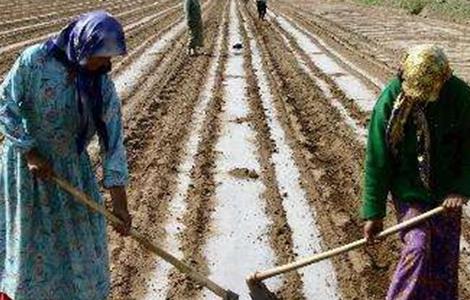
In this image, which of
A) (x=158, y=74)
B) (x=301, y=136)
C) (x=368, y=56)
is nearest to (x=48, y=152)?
(x=301, y=136)

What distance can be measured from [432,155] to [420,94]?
37 centimetres

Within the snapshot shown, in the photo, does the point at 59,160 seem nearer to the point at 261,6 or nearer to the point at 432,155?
the point at 432,155

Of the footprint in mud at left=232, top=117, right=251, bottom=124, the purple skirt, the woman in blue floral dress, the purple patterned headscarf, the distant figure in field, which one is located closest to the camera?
the purple patterned headscarf

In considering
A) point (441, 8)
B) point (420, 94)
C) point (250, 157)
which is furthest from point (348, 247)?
point (441, 8)

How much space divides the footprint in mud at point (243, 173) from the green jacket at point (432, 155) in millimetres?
3640

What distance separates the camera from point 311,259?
13.8ft

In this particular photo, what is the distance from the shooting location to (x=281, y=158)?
8.30 m

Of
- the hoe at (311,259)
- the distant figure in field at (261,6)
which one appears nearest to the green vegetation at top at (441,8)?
the distant figure in field at (261,6)

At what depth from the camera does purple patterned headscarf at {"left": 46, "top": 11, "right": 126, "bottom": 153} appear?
3.32 metres

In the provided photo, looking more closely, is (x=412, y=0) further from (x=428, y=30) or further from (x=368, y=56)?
(x=368, y=56)

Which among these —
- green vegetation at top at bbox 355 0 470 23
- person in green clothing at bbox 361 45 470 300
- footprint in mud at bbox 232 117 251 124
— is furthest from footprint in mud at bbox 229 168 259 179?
green vegetation at top at bbox 355 0 470 23

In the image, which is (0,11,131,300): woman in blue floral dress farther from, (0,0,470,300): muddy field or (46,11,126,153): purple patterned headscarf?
(0,0,470,300): muddy field

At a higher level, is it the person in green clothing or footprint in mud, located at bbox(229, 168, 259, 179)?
the person in green clothing

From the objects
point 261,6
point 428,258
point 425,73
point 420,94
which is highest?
point 425,73
